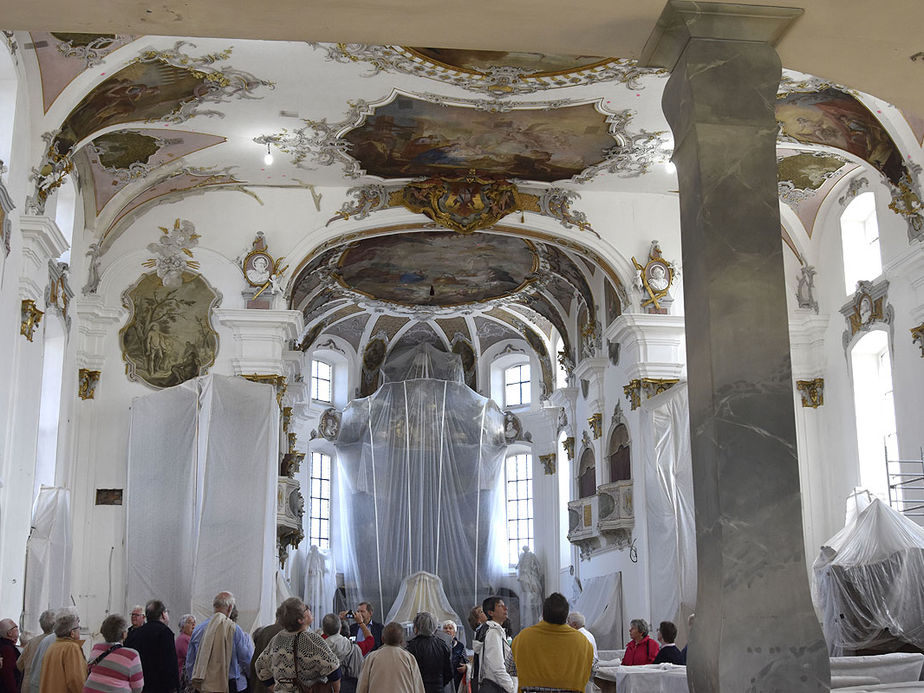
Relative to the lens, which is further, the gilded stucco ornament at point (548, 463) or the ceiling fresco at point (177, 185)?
the gilded stucco ornament at point (548, 463)

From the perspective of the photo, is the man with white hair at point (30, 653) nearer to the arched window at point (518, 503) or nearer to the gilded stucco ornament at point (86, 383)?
the gilded stucco ornament at point (86, 383)

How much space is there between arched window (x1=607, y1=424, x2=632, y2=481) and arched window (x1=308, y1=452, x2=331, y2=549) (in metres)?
10.4

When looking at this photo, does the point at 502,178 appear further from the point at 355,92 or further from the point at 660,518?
the point at 660,518

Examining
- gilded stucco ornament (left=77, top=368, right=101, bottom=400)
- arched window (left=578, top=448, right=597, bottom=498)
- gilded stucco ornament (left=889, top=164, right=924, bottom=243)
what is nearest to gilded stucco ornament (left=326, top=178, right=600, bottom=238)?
gilded stucco ornament (left=77, top=368, right=101, bottom=400)

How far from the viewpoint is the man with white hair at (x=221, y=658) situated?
8.98 meters

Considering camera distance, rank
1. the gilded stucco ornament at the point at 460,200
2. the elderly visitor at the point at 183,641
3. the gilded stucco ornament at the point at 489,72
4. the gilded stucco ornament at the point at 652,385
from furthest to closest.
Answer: the gilded stucco ornament at the point at 652,385 < the gilded stucco ornament at the point at 460,200 < the gilded stucco ornament at the point at 489,72 < the elderly visitor at the point at 183,641

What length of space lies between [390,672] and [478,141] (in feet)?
31.9

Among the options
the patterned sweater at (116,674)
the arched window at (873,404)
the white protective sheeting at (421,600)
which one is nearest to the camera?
the patterned sweater at (116,674)

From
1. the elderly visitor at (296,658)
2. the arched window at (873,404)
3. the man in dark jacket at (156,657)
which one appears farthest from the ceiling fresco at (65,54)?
the arched window at (873,404)

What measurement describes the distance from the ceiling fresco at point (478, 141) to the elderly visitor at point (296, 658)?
9.02 meters

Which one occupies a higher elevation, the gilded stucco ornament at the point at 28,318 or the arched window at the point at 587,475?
the gilded stucco ornament at the point at 28,318

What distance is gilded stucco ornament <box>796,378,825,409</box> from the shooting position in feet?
56.3

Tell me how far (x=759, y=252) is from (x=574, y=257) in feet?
49.6

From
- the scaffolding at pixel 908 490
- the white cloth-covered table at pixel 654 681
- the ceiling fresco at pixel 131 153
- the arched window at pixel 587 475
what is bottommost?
the white cloth-covered table at pixel 654 681
